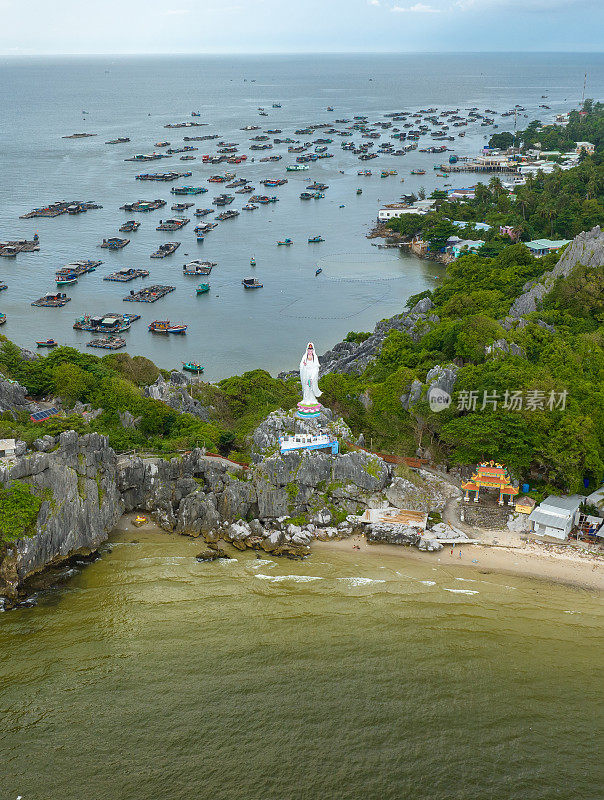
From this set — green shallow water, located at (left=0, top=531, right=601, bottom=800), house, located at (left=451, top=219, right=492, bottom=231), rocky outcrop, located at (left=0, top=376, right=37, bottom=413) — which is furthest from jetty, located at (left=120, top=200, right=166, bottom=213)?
green shallow water, located at (left=0, top=531, right=601, bottom=800)

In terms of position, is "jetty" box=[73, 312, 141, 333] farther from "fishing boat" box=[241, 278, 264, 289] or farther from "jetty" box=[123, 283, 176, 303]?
"fishing boat" box=[241, 278, 264, 289]

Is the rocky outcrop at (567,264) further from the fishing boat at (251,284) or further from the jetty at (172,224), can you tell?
the jetty at (172,224)

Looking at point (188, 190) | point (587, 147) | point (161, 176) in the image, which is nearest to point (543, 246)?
point (188, 190)

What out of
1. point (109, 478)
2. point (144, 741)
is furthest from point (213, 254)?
point (144, 741)

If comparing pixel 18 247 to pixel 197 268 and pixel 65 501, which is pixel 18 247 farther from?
pixel 65 501

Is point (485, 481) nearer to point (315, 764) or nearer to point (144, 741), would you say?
point (315, 764)
